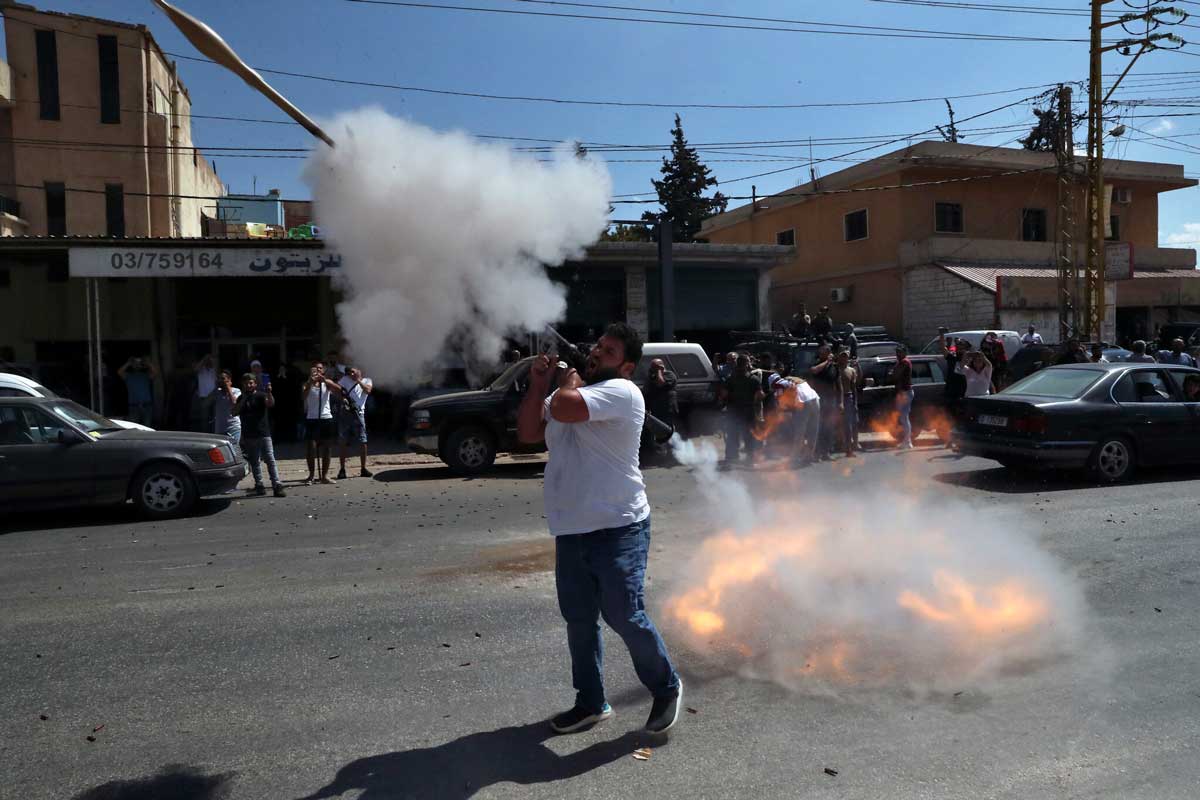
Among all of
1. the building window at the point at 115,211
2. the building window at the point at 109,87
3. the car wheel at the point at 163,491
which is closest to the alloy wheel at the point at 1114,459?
the car wheel at the point at 163,491

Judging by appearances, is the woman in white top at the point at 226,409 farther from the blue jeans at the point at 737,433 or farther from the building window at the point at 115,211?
the building window at the point at 115,211

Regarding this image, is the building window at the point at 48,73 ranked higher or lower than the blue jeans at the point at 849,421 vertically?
higher

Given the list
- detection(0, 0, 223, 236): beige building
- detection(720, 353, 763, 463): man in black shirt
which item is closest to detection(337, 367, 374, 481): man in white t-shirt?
detection(720, 353, 763, 463): man in black shirt

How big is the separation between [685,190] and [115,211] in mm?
29317

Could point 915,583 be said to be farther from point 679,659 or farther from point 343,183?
point 343,183

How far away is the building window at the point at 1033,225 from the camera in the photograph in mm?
28250

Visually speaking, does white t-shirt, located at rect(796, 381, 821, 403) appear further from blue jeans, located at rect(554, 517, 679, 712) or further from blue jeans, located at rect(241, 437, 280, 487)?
blue jeans, located at rect(554, 517, 679, 712)

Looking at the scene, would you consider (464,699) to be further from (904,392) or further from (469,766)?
(904,392)

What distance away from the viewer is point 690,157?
47406 millimetres

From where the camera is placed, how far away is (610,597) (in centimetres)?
356

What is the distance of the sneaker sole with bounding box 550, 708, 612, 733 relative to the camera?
3742mm

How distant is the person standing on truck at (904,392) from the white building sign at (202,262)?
1001 cm

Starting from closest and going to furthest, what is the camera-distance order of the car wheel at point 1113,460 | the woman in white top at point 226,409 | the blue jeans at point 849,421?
1. the car wheel at point 1113,460
2. the woman in white top at point 226,409
3. the blue jeans at point 849,421

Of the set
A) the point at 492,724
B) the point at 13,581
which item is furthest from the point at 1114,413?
the point at 13,581
